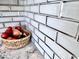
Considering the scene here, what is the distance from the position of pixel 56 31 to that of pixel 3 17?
112 cm

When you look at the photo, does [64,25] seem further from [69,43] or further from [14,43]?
[14,43]

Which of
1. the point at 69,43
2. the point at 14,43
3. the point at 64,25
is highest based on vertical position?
the point at 64,25

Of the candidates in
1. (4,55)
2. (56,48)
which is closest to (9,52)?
(4,55)

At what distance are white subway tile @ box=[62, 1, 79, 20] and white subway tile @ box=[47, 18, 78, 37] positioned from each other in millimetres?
42

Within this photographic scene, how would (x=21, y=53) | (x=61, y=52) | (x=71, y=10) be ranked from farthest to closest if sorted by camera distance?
(x=21, y=53) < (x=61, y=52) < (x=71, y=10)

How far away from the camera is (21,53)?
958mm

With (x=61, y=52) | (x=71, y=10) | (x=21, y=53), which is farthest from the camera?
(x=21, y=53)

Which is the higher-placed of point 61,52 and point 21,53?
point 61,52

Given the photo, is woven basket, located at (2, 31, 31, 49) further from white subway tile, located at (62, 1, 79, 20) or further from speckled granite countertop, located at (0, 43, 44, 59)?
white subway tile, located at (62, 1, 79, 20)

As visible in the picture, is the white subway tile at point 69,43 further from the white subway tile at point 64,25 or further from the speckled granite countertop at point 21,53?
the speckled granite countertop at point 21,53

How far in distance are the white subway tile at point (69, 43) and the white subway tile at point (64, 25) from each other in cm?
4

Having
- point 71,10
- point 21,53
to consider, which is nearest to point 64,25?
point 71,10

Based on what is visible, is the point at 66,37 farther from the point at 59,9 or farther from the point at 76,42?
the point at 59,9

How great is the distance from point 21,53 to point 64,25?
0.66 m
